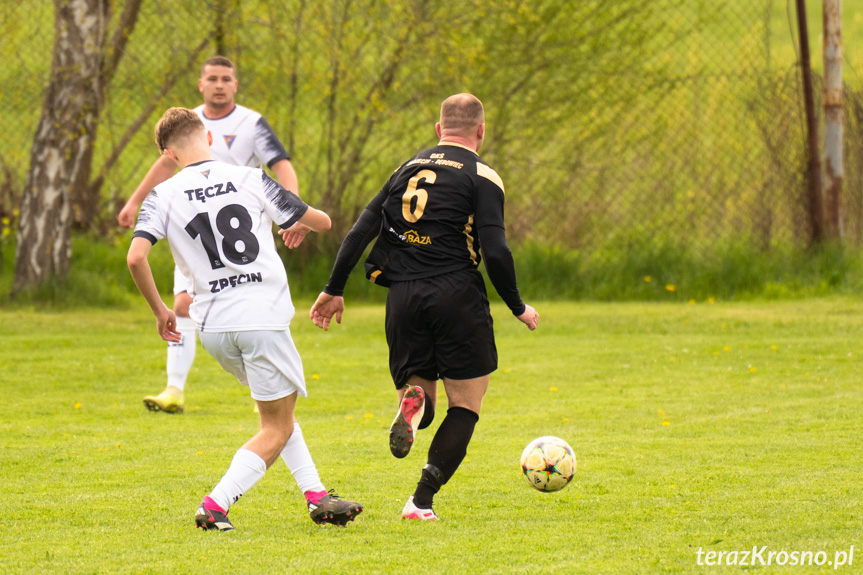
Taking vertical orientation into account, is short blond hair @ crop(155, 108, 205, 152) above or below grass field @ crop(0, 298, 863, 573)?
above

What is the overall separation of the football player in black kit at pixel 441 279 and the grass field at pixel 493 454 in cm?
45

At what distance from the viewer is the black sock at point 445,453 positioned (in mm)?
4348

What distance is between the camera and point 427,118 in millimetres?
12422

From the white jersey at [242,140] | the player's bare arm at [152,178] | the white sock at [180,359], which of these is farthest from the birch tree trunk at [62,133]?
the white sock at [180,359]

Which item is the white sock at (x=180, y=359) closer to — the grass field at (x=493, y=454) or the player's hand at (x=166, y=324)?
the grass field at (x=493, y=454)

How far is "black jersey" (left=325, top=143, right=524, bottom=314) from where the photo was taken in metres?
4.41

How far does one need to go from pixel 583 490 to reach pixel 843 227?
8.48 m

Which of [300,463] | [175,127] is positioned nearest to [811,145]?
[300,463]

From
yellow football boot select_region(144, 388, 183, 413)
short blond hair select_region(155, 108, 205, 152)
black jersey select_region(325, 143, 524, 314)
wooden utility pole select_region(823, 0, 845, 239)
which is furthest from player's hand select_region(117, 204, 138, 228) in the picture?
wooden utility pole select_region(823, 0, 845, 239)

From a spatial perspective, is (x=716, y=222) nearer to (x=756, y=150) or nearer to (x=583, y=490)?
(x=756, y=150)

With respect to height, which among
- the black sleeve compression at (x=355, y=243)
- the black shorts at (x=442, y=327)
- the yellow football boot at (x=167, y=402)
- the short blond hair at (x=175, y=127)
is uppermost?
the short blond hair at (x=175, y=127)

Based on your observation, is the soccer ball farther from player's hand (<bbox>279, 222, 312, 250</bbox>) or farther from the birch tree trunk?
the birch tree trunk

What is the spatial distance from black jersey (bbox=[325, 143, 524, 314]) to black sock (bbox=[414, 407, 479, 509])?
0.52m

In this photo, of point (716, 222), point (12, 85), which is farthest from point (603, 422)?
point (12, 85)
